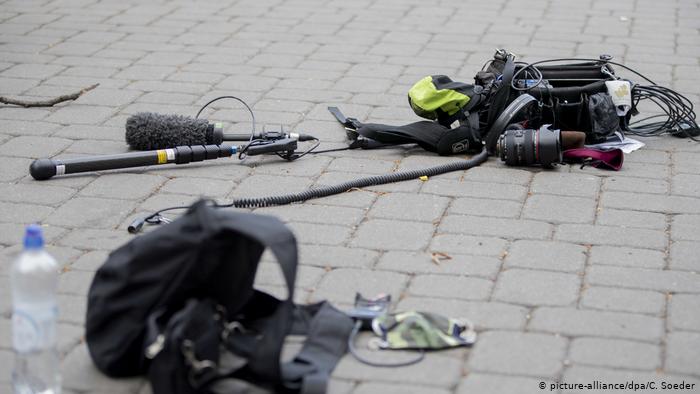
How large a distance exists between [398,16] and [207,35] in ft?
5.15

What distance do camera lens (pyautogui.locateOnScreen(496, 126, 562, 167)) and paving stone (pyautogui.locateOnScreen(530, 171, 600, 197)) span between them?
3.2 inches

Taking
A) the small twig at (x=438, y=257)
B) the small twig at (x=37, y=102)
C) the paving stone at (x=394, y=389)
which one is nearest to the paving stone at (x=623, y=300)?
the small twig at (x=438, y=257)

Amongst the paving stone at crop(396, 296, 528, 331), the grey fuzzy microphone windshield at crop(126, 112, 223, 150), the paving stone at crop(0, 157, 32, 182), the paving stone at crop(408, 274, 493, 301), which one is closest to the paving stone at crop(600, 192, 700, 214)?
the paving stone at crop(408, 274, 493, 301)

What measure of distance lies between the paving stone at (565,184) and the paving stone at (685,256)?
620mm

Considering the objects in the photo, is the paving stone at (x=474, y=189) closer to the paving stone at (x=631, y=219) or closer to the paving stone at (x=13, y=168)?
the paving stone at (x=631, y=219)

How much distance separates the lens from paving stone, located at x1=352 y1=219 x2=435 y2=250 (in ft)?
13.9

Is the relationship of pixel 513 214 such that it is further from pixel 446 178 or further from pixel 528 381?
pixel 528 381

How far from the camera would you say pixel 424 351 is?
3395mm

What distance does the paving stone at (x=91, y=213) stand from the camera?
4434 millimetres

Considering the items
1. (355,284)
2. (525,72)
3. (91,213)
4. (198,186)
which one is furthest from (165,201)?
(525,72)

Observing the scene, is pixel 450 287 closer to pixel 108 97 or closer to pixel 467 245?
pixel 467 245

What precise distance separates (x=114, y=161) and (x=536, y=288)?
216 cm

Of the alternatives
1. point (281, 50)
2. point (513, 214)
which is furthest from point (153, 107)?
point (513, 214)

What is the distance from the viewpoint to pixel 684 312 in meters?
3.68
